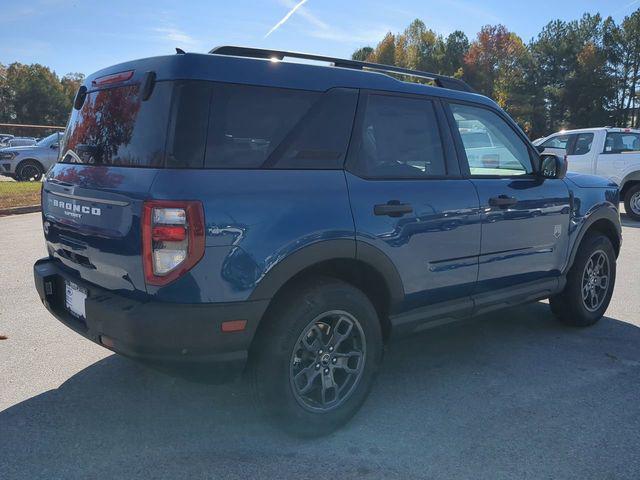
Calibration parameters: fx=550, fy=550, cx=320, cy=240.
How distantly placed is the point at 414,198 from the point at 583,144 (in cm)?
1060

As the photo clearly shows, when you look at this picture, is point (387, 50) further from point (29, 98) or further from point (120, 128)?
point (120, 128)

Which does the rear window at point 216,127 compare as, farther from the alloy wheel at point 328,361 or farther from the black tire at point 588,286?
the black tire at point 588,286

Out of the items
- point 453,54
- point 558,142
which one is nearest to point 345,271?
point 558,142

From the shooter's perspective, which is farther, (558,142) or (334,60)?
(558,142)

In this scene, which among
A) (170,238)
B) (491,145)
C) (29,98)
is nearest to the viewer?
(170,238)

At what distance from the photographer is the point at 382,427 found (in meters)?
3.12

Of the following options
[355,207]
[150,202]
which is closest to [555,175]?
[355,207]

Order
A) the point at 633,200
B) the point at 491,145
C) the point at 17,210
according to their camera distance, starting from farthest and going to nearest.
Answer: the point at 633,200
the point at 17,210
the point at 491,145

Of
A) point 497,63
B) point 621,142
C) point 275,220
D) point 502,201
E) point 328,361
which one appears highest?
point 497,63

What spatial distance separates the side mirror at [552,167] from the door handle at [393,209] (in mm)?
1589

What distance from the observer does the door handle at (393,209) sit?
3.08 m

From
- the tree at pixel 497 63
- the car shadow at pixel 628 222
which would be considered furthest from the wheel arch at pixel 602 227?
the tree at pixel 497 63

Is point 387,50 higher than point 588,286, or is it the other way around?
point 387,50

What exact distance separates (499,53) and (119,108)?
7623 cm
